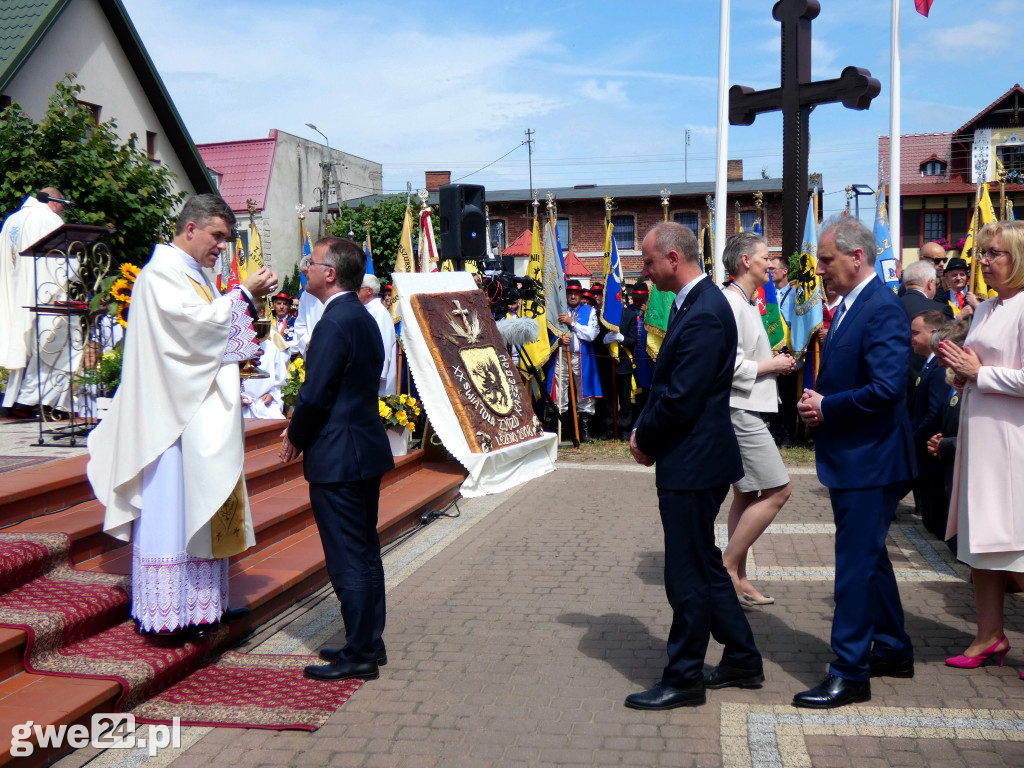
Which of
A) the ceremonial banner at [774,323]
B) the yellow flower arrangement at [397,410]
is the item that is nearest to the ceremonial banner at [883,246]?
the ceremonial banner at [774,323]

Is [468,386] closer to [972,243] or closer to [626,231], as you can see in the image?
[972,243]

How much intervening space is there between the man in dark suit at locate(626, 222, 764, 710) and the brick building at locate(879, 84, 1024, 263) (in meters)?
41.6

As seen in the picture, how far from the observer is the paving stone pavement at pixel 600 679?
374 centimetres

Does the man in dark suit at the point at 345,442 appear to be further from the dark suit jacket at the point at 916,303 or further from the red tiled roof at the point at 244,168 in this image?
the red tiled roof at the point at 244,168

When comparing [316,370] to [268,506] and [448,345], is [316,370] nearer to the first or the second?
[268,506]

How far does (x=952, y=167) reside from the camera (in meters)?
46.2

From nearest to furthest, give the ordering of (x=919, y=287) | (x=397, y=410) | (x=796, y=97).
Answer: (x=919, y=287) < (x=397, y=410) < (x=796, y=97)

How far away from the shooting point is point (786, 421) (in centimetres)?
1226

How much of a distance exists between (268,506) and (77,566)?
180 centimetres

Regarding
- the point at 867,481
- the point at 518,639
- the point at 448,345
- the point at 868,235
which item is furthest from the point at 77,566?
the point at 448,345

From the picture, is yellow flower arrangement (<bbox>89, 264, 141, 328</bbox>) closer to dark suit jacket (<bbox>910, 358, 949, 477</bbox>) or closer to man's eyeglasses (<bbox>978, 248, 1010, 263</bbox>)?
dark suit jacket (<bbox>910, 358, 949, 477</bbox>)

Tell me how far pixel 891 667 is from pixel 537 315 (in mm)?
8515

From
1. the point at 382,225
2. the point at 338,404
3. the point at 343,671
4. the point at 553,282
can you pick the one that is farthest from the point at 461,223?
the point at 382,225

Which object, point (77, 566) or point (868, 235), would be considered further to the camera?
point (77, 566)
